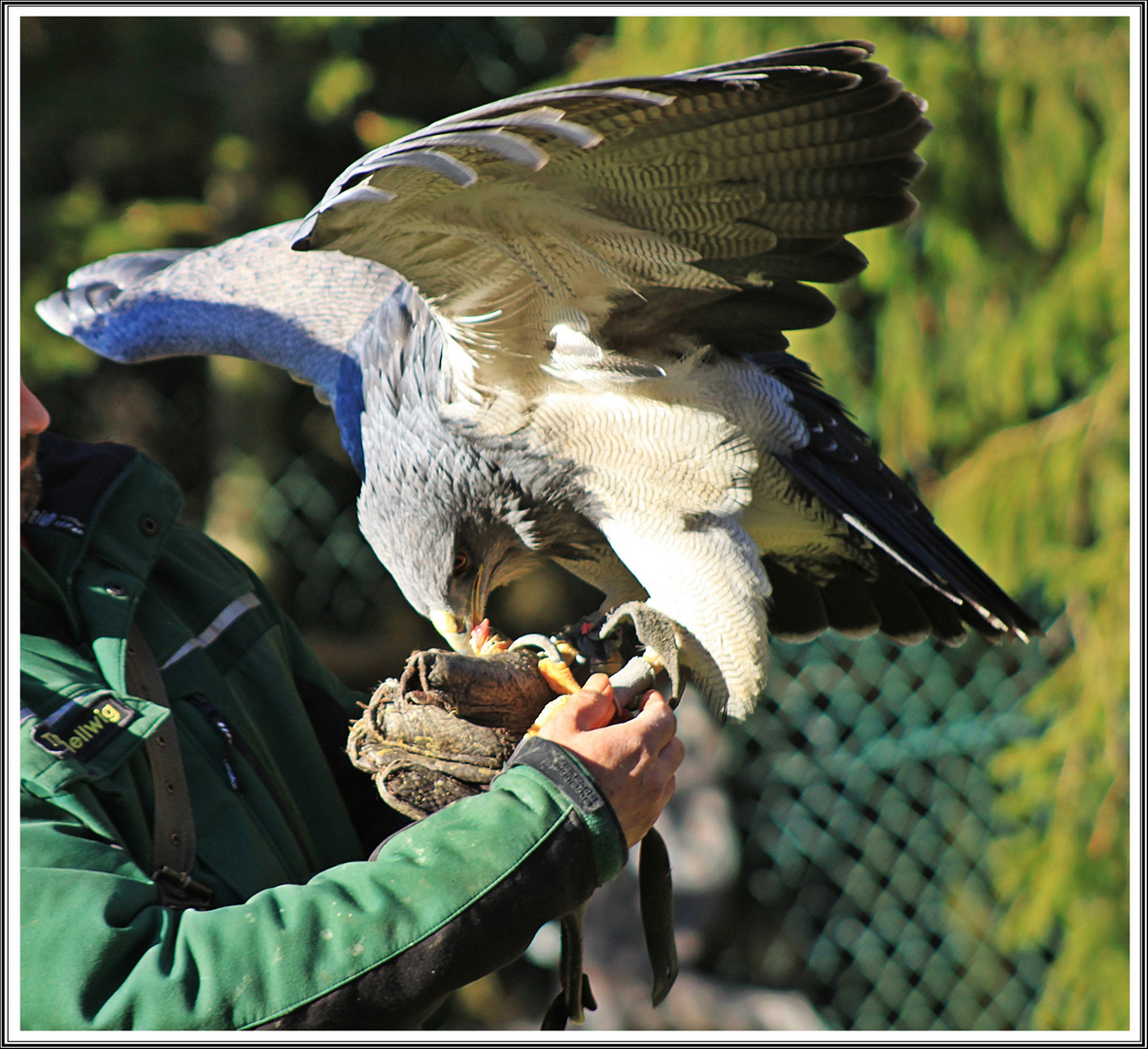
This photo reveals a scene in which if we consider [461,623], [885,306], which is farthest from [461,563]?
[885,306]

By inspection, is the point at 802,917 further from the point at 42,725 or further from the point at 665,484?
the point at 42,725

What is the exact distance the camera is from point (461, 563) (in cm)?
217

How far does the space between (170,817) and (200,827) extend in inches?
3.5

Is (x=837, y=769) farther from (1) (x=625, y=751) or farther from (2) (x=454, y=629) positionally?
(1) (x=625, y=751)

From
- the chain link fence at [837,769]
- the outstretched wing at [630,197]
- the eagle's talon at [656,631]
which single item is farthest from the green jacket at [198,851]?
the chain link fence at [837,769]

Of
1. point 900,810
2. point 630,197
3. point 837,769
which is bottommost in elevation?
point 900,810

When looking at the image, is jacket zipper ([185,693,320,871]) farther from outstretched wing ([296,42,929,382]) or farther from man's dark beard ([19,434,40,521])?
outstretched wing ([296,42,929,382])

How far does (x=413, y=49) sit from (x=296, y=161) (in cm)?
70

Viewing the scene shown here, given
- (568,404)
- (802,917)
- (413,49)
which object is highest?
(413,49)

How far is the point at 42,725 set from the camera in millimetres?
1207

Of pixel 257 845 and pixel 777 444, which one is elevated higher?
pixel 777 444

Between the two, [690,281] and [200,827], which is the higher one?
[690,281]

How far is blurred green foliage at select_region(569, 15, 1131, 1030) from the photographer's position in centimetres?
335

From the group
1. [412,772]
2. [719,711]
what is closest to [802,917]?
[719,711]
